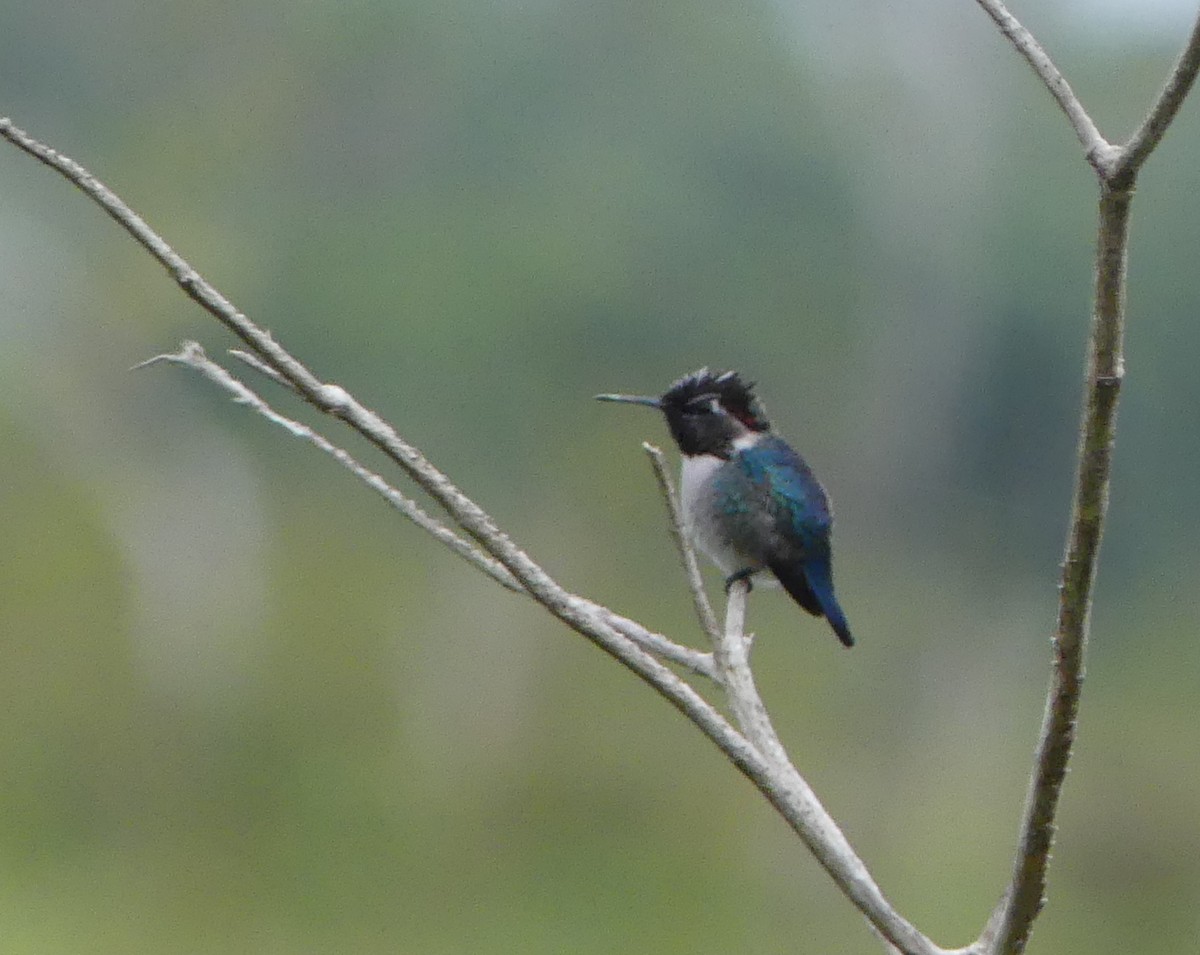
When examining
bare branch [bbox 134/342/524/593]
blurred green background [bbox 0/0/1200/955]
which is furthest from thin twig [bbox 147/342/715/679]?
blurred green background [bbox 0/0/1200/955]

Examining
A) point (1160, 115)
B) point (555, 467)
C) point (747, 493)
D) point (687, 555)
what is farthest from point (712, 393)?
point (555, 467)

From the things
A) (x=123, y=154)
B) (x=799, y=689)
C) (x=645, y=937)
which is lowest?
(x=645, y=937)

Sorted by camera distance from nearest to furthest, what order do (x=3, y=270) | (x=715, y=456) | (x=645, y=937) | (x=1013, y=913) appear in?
(x=1013, y=913) → (x=715, y=456) → (x=645, y=937) → (x=3, y=270)

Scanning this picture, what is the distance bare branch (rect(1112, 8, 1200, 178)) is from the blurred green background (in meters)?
7.90

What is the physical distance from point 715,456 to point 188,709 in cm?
836

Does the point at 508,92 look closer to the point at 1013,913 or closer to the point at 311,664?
the point at 311,664

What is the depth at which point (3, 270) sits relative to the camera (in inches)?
463

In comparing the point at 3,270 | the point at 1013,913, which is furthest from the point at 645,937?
the point at 1013,913

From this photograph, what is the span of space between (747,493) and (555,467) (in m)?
8.62

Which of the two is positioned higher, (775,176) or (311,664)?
(775,176)

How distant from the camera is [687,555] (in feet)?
4.22

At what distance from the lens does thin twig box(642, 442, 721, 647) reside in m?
1.23

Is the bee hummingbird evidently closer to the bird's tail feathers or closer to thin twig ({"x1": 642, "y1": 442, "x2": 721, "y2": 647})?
the bird's tail feathers

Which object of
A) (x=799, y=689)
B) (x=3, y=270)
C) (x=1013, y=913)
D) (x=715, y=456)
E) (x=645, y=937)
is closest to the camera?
(x=1013, y=913)
